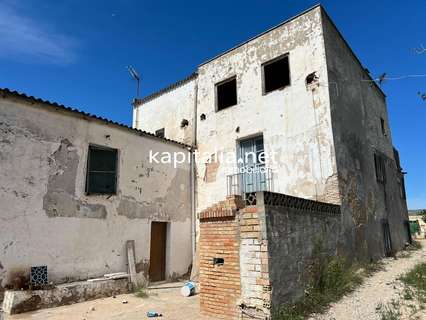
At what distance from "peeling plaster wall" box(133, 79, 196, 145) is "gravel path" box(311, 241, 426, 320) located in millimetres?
7592

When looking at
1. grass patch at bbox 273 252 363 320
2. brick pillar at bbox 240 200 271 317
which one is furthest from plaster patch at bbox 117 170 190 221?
grass patch at bbox 273 252 363 320

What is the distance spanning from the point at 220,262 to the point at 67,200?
14.1 feet

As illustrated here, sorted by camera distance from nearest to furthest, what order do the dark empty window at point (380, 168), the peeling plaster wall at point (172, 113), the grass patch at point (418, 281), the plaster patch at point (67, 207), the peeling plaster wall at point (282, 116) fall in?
the grass patch at point (418, 281) → the plaster patch at point (67, 207) → the peeling plaster wall at point (282, 116) → the dark empty window at point (380, 168) → the peeling plaster wall at point (172, 113)

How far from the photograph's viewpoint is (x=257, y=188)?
9.65m

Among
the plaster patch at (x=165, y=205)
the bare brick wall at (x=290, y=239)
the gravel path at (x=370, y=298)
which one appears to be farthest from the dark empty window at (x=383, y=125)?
the plaster patch at (x=165, y=205)

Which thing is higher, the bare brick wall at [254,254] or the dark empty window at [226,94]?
the dark empty window at [226,94]

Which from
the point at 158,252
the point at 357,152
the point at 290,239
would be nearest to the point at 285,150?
the point at 357,152

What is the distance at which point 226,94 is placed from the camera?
11750 millimetres

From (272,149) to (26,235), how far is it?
6.76m

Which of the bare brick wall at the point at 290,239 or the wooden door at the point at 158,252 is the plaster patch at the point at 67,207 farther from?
the bare brick wall at the point at 290,239

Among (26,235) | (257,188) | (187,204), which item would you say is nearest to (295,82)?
(257,188)

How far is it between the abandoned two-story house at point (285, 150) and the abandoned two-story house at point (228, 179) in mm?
36

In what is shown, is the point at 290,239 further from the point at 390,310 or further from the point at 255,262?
the point at 390,310

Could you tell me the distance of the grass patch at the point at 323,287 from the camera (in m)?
5.15
